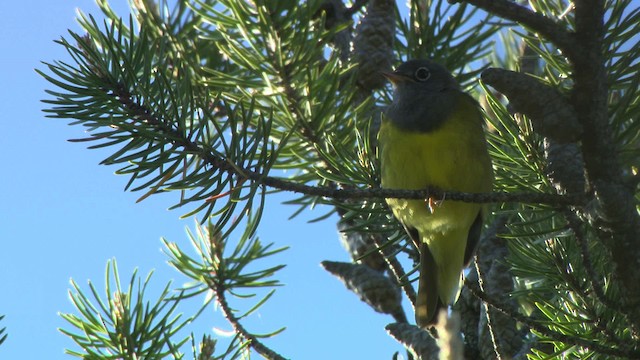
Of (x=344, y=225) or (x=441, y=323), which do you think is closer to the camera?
(x=441, y=323)

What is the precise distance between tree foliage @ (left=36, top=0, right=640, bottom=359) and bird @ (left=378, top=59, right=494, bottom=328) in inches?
2.9

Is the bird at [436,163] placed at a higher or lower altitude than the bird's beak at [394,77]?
lower

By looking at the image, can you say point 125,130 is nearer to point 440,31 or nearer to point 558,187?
point 558,187

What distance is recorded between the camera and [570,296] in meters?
1.73

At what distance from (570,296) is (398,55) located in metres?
1.07

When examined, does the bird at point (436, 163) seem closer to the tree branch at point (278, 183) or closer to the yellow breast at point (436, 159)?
the yellow breast at point (436, 159)

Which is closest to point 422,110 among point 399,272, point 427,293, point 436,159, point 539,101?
point 436,159

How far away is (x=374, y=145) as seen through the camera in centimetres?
239

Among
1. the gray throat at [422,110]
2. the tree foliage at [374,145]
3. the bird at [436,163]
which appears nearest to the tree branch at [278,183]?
the tree foliage at [374,145]

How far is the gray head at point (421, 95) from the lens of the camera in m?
2.31

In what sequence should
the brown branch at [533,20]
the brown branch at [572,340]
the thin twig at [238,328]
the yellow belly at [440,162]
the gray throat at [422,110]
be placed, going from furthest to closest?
the gray throat at [422,110] < the yellow belly at [440,162] < the thin twig at [238,328] < the brown branch at [572,340] < the brown branch at [533,20]

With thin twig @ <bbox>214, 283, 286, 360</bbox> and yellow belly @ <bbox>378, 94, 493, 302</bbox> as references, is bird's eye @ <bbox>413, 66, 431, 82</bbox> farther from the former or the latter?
thin twig @ <bbox>214, 283, 286, 360</bbox>

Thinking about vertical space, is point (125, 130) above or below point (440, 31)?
below

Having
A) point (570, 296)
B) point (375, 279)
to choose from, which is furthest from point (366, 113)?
point (570, 296)
